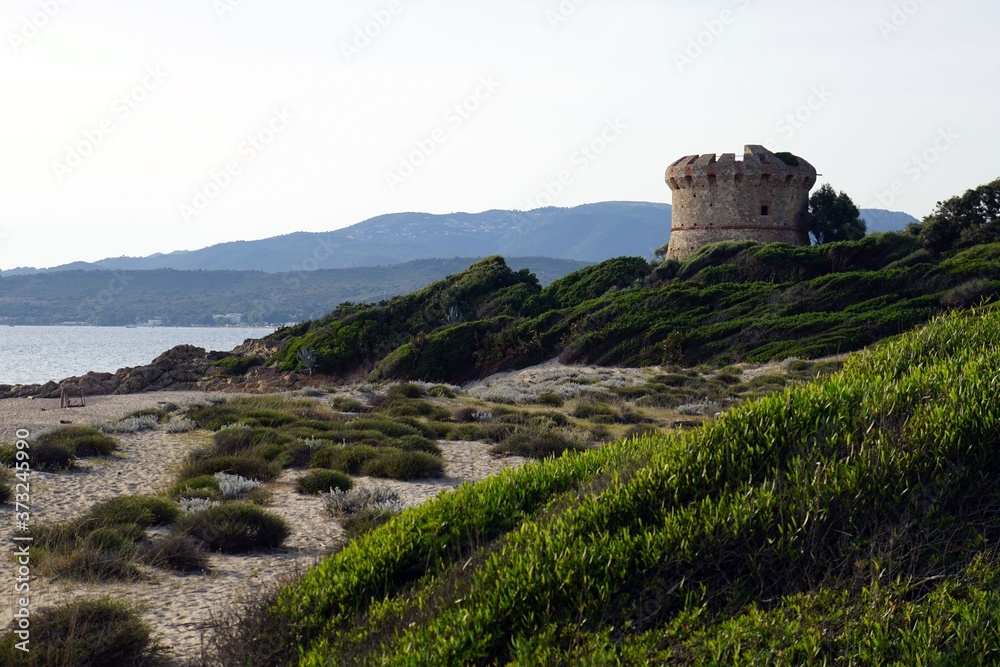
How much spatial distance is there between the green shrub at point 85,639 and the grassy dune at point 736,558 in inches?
35.1

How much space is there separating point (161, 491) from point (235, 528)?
10.5 feet

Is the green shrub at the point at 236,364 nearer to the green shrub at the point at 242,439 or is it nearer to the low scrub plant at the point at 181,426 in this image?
the low scrub plant at the point at 181,426

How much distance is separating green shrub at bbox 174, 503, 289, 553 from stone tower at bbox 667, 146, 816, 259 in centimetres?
3637

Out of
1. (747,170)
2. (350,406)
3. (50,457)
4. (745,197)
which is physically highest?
(747,170)

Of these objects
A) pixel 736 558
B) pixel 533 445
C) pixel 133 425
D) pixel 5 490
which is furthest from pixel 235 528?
pixel 133 425

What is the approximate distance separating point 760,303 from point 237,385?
21.5 metres

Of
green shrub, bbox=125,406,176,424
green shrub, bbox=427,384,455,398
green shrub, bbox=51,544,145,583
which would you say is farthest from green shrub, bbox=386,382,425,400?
green shrub, bbox=51,544,145,583

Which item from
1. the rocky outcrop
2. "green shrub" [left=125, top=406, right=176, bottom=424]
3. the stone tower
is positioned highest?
the stone tower

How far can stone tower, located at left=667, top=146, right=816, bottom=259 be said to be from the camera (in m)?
41.0

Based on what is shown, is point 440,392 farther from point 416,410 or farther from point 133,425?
point 133,425

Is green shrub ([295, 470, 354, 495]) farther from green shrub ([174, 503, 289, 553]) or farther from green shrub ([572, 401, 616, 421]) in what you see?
green shrub ([572, 401, 616, 421])

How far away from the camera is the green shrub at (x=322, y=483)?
1102cm

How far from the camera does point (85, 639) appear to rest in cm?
524

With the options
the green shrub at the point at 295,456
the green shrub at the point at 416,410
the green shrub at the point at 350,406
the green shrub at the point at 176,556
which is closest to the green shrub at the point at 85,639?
the green shrub at the point at 176,556
